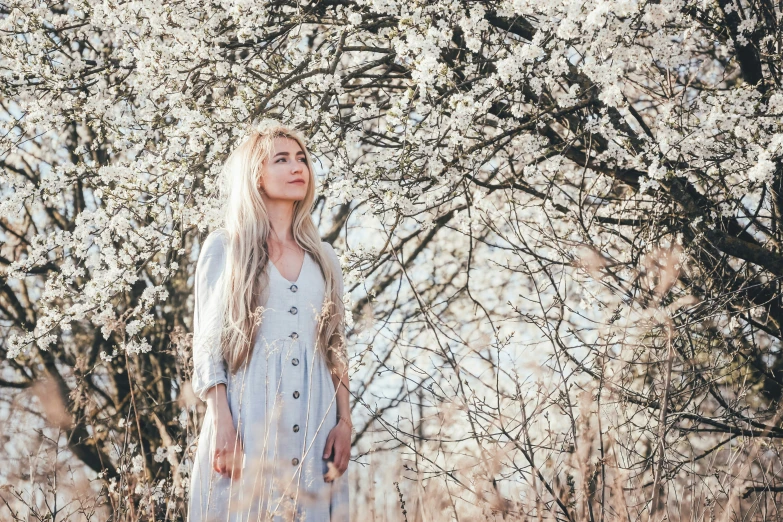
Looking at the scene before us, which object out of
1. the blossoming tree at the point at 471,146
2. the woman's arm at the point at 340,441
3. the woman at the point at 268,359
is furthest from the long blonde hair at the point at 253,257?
the blossoming tree at the point at 471,146

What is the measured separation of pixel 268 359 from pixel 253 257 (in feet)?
1.07

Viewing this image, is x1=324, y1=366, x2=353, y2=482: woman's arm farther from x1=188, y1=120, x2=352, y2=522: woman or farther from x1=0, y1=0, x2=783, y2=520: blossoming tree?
x1=0, y1=0, x2=783, y2=520: blossoming tree

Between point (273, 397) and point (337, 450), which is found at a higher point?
point (273, 397)

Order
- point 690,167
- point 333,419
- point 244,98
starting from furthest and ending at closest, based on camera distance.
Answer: point 244,98, point 690,167, point 333,419

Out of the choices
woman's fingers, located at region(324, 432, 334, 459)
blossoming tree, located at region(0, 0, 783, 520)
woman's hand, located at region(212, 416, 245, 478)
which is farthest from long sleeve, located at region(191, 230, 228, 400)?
blossoming tree, located at region(0, 0, 783, 520)

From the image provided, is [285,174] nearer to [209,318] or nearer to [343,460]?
[209,318]

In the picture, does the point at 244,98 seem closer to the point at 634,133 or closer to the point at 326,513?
the point at 634,133

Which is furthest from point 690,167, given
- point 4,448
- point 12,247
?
point 12,247

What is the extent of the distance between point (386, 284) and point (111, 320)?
6826 millimetres

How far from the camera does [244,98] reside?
4332 millimetres

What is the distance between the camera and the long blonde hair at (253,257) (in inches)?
100.0

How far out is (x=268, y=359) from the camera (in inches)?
102

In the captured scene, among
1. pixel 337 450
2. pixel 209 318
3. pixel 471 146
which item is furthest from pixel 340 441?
pixel 471 146

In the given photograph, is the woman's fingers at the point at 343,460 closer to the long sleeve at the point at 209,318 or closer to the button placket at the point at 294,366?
the button placket at the point at 294,366
